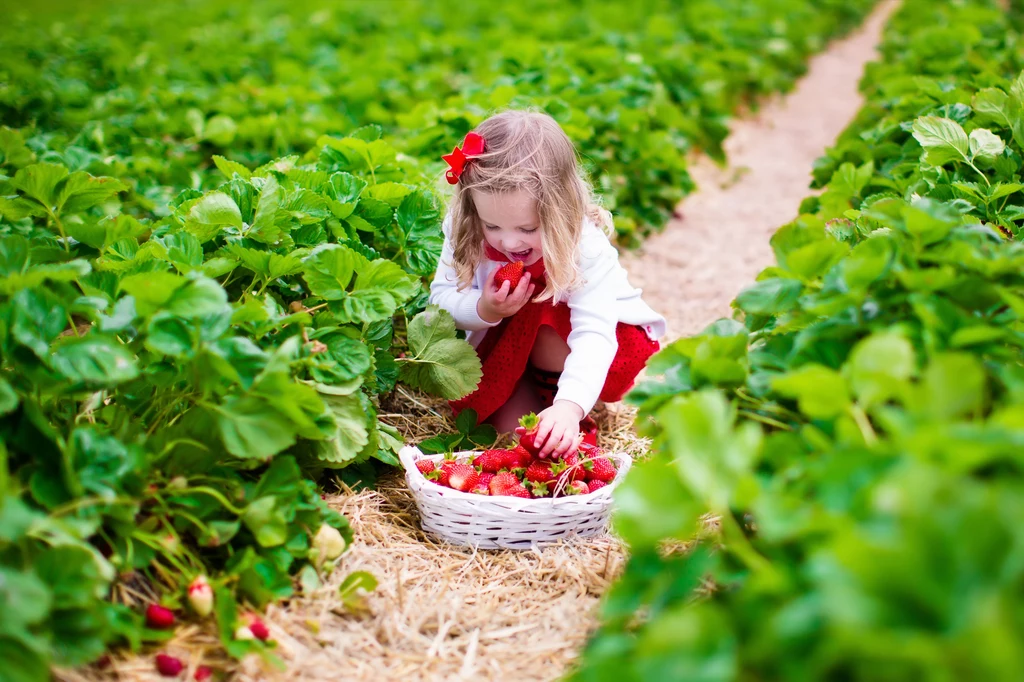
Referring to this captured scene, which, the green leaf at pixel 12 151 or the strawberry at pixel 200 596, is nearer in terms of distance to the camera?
the strawberry at pixel 200 596

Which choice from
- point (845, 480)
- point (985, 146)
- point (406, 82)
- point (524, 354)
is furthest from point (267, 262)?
point (406, 82)

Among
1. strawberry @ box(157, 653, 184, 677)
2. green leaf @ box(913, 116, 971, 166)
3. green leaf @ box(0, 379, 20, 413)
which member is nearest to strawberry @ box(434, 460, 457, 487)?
strawberry @ box(157, 653, 184, 677)

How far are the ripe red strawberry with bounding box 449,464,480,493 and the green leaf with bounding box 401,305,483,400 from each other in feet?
0.92

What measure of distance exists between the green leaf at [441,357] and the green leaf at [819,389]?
119 cm

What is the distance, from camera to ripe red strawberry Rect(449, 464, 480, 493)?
87.0 inches

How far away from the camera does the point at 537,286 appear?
2607 millimetres

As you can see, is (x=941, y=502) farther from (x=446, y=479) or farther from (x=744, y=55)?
(x=744, y=55)

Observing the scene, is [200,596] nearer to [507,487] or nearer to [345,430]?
[345,430]

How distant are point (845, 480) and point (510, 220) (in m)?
1.36

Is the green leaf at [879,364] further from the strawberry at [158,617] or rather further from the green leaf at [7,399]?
the green leaf at [7,399]

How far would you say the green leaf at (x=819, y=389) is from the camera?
1374 millimetres

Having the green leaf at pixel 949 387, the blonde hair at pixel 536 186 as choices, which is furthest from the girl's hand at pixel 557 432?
the green leaf at pixel 949 387

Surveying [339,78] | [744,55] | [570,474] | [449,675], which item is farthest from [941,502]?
[744,55]

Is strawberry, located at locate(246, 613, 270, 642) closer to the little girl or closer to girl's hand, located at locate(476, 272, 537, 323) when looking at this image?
the little girl
